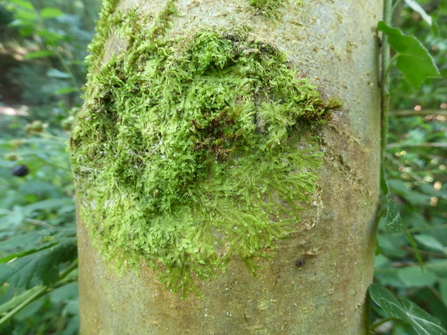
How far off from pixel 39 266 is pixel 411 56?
1302 millimetres

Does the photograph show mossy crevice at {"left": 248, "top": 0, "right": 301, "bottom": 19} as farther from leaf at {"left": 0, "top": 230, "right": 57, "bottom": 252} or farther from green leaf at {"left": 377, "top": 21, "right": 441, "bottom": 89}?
leaf at {"left": 0, "top": 230, "right": 57, "bottom": 252}

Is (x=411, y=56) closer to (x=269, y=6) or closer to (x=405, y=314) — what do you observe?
(x=269, y=6)

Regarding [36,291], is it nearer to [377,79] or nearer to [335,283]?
[335,283]

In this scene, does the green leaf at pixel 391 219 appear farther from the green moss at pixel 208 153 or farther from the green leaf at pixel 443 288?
the green leaf at pixel 443 288

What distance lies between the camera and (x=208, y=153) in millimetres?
573

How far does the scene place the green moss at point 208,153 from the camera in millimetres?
563

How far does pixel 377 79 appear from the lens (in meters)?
0.76

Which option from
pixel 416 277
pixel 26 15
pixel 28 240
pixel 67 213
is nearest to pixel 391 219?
pixel 416 277

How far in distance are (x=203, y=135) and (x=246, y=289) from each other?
335mm

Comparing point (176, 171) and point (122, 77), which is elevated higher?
point (122, 77)

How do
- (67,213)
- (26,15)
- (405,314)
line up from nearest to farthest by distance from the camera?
(405,314)
(26,15)
(67,213)

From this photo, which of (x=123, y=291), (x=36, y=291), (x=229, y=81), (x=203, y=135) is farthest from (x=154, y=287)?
(x=36, y=291)

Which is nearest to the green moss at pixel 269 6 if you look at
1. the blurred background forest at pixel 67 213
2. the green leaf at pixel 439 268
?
the blurred background forest at pixel 67 213

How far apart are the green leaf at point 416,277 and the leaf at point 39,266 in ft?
4.28
